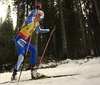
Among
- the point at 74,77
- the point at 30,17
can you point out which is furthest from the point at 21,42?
the point at 74,77

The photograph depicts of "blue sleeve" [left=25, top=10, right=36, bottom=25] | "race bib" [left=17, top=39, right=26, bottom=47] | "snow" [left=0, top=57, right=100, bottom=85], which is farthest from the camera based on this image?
"race bib" [left=17, top=39, right=26, bottom=47]

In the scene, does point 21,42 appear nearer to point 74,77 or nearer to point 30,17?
point 30,17

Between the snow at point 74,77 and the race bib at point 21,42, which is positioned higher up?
the race bib at point 21,42

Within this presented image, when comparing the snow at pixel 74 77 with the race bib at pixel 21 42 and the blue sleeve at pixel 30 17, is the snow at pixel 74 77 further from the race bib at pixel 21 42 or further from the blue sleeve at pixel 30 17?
the blue sleeve at pixel 30 17

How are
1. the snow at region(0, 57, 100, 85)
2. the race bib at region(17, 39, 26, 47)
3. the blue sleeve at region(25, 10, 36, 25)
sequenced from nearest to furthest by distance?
the snow at region(0, 57, 100, 85) → the blue sleeve at region(25, 10, 36, 25) → the race bib at region(17, 39, 26, 47)

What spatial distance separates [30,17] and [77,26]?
54.7ft

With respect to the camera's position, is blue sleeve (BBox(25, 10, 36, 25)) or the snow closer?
the snow

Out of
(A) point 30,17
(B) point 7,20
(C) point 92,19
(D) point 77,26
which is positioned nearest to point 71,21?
(D) point 77,26

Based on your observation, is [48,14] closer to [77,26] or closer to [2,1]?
[77,26]

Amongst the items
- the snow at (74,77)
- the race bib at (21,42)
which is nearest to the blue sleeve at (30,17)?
the race bib at (21,42)

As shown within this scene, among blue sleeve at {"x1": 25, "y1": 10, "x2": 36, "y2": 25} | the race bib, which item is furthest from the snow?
blue sleeve at {"x1": 25, "y1": 10, "x2": 36, "y2": 25}

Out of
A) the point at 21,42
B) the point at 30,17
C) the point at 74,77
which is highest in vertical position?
the point at 30,17

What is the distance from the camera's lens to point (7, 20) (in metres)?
34.0

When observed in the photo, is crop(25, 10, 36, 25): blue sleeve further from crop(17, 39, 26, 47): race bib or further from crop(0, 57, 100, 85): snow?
crop(0, 57, 100, 85): snow
